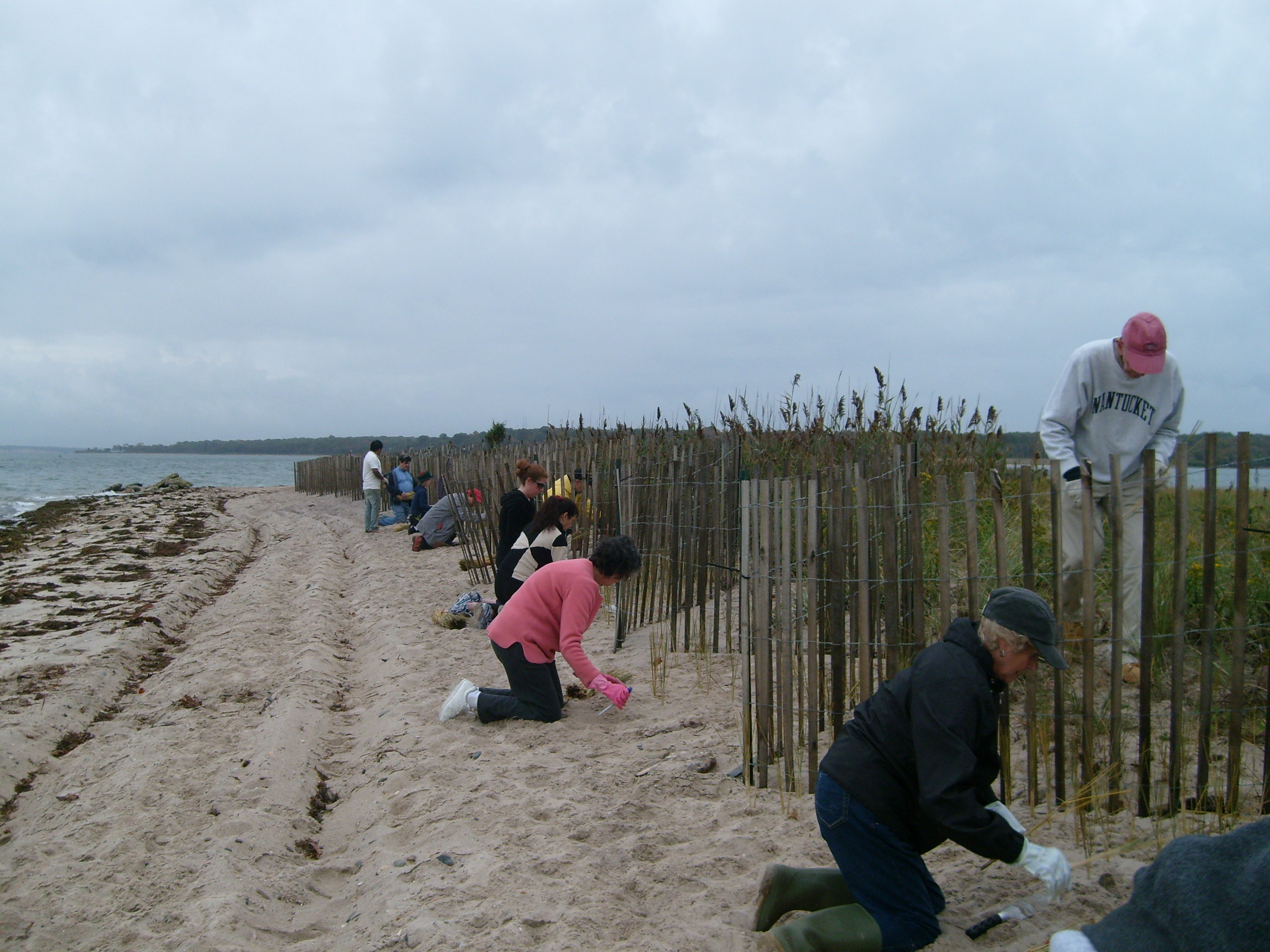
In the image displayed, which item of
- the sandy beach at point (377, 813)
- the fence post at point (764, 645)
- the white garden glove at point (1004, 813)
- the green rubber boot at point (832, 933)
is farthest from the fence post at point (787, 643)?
the white garden glove at point (1004, 813)

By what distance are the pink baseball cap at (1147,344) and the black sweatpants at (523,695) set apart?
121 inches

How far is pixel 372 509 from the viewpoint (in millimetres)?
13844

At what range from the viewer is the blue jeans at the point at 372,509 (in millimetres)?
13836

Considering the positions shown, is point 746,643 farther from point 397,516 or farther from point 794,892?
point 397,516

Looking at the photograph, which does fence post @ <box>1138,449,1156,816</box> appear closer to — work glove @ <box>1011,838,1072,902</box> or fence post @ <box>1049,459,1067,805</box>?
fence post @ <box>1049,459,1067,805</box>

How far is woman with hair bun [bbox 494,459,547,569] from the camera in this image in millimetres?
6125

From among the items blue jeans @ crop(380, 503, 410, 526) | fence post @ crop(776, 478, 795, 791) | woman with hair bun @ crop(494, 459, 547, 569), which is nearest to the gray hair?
fence post @ crop(776, 478, 795, 791)

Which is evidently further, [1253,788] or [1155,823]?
[1253,788]

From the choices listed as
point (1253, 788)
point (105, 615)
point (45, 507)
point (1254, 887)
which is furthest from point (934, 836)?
point (45, 507)

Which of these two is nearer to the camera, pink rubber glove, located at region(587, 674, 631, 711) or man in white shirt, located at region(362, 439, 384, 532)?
pink rubber glove, located at region(587, 674, 631, 711)

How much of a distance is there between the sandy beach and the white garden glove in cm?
38

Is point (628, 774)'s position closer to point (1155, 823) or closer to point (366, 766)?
point (366, 766)

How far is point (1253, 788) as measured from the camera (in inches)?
114

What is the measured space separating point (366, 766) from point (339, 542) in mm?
10449
